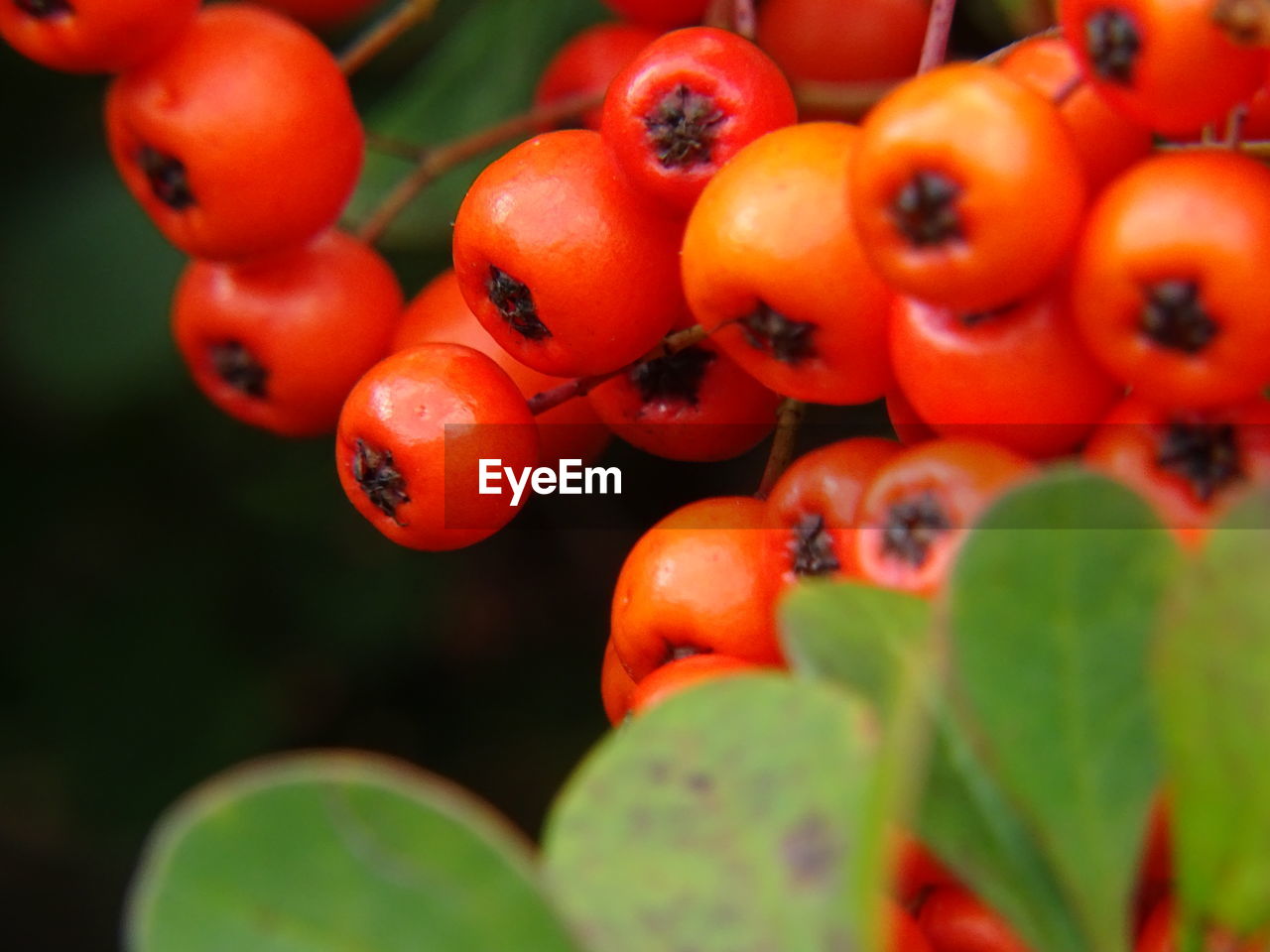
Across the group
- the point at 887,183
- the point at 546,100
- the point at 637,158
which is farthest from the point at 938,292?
the point at 546,100

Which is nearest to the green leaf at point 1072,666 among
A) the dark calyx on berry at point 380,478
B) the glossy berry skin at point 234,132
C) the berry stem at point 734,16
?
the dark calyx on berry at point 380,478

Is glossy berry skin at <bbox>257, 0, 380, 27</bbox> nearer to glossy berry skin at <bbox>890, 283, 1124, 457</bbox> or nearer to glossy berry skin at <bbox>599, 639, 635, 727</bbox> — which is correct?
glossy berry skin at <bbox>599, 639, 635, 727</bbox>

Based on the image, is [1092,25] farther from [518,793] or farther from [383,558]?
[518,793]

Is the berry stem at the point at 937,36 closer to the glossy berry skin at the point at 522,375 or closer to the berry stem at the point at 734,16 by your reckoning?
the berry stem at the point at 734,16

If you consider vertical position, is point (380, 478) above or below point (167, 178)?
below

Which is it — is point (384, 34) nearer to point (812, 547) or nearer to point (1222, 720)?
point (812, 547)

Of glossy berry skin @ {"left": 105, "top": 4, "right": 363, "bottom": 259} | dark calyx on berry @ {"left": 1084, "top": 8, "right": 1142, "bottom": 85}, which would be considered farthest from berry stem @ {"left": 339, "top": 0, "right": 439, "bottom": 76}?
dark calyx on berry @ {"left": 1084, "top": 8, "right": 1142, "bottom": 85}

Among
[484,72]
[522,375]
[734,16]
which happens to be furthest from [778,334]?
[484,72]
